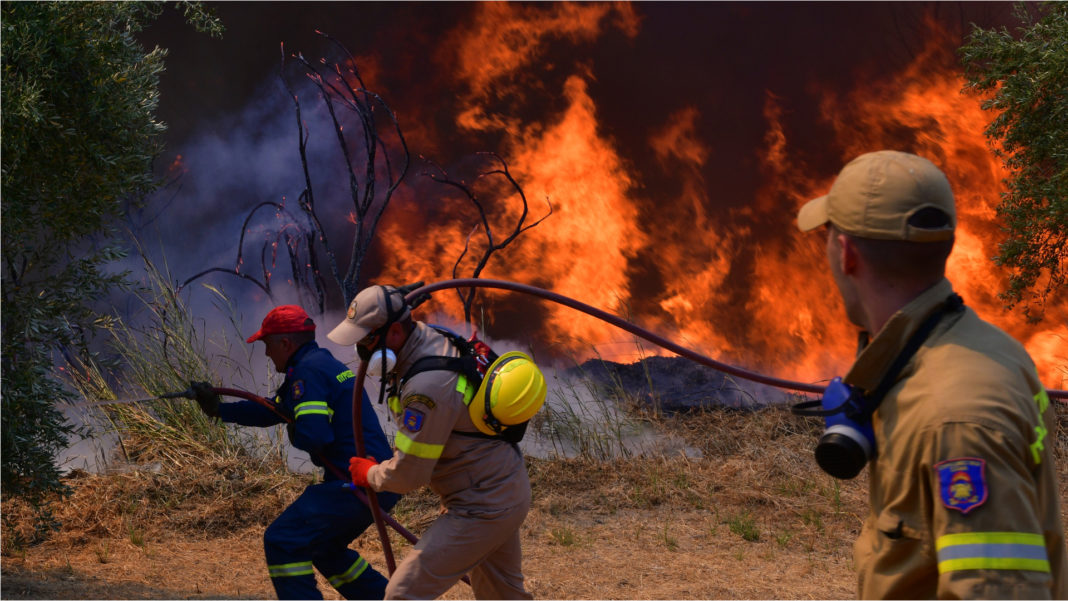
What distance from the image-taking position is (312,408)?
13.8 ft

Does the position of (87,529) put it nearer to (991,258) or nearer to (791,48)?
(791,48)

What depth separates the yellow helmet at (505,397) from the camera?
3.52 meters

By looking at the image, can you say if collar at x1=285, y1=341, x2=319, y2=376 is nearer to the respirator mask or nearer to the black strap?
the respirator mask

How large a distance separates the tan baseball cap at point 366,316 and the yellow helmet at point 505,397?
0.46m

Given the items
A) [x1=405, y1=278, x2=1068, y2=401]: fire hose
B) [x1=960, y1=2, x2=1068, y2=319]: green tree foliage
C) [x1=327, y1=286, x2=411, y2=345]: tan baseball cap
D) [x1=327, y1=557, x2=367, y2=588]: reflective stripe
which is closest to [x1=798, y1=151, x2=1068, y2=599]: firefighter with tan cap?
[x1=405, y1=278, x2=1068, y2=401]: fire hose

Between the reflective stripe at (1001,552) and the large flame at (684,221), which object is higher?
the large flame at (684,221)

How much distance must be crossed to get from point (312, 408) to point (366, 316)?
2.96ft

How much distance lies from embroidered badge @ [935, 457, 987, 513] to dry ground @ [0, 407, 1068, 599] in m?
4.49

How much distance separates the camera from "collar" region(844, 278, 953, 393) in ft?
5.38

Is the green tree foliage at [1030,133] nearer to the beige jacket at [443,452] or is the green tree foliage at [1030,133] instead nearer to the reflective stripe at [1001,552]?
the beige jacket at [443,452]

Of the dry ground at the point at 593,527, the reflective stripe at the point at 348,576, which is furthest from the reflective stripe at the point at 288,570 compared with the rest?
the dry ground at the point at 593,527

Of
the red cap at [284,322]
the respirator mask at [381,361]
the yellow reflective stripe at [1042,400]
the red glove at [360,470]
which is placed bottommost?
the yellow reflective stripe at [1042,400]

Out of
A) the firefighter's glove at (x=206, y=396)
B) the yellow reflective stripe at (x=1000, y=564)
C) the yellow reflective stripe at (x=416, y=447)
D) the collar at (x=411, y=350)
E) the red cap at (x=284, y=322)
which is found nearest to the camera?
the yellow reflective stripe at (x=1000, y=564)

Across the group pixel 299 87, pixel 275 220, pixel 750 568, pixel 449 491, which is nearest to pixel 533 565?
pixel 750 568
